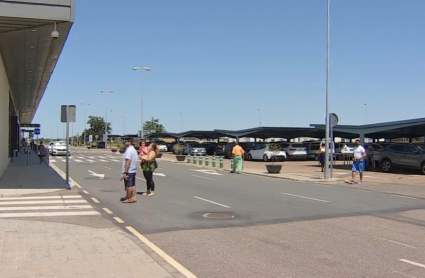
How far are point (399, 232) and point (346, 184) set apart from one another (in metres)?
10.7

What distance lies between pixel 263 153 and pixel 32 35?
27445mm

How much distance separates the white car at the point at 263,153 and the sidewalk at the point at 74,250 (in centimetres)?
2943

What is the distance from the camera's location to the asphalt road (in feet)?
19.8

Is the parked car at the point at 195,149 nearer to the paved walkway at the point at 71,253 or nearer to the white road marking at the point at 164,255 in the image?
the paved walkway at the point at 71,253

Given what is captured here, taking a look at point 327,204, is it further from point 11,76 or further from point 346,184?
point 11,76

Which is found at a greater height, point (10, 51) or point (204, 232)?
point (10, 51)

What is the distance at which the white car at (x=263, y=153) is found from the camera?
38.5 metres

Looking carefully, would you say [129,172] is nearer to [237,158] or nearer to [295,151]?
[237,158]

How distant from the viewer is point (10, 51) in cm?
1756

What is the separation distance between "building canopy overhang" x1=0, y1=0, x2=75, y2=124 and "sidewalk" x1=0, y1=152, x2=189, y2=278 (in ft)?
17.9

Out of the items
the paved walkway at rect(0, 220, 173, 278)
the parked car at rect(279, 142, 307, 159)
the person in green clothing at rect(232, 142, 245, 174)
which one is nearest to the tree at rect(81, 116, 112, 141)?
the parked car at rect(279, 142, 307, 159)

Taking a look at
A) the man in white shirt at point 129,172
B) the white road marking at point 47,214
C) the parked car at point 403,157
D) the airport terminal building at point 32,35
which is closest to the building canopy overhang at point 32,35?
the airport terminal building at point 32,35

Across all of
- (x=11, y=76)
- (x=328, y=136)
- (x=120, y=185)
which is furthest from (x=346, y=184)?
(x=11, y=76)

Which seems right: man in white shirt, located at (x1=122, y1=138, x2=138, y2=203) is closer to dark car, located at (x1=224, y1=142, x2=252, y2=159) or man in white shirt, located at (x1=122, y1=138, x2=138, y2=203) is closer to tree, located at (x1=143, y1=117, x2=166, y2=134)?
dark car, located at (x1=224, y1=142, x2=252, y2=159)
